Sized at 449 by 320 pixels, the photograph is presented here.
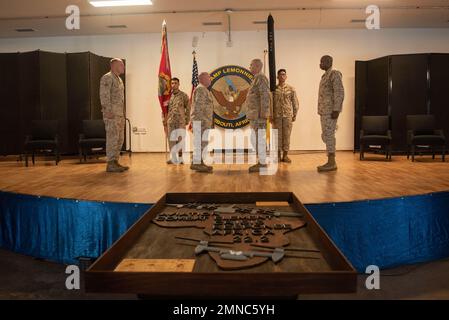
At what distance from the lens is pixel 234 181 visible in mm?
5016

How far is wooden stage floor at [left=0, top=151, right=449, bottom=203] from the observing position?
13.0 feet

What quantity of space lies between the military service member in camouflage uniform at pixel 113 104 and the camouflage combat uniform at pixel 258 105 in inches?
67.0

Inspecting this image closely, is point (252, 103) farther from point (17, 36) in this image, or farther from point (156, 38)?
point (17, 36)

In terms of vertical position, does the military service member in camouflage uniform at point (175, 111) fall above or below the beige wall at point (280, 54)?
below

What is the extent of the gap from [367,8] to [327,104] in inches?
128

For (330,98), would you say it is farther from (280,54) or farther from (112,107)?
(280,54)

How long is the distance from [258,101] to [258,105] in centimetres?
5

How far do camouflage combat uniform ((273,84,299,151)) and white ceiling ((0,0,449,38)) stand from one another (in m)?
1.53

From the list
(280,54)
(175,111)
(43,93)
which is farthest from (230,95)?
(43,93)

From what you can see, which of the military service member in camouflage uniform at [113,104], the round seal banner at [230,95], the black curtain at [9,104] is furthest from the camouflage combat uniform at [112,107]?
the round seal banner at [230,95]

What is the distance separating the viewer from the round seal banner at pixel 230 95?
9648 millimetres

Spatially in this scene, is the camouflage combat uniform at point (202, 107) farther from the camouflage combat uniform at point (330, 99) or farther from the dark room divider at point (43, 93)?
the dark room divider at point (43, 93)

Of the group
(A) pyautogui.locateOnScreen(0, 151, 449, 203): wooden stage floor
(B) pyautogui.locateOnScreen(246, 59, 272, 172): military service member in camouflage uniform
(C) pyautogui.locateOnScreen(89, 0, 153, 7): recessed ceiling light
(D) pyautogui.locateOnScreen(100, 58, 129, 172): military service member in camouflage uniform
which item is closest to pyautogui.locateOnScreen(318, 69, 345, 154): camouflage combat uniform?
(A) pyautogui.locateOnScreen(0, 151, 449, 203): wooden stage floor
